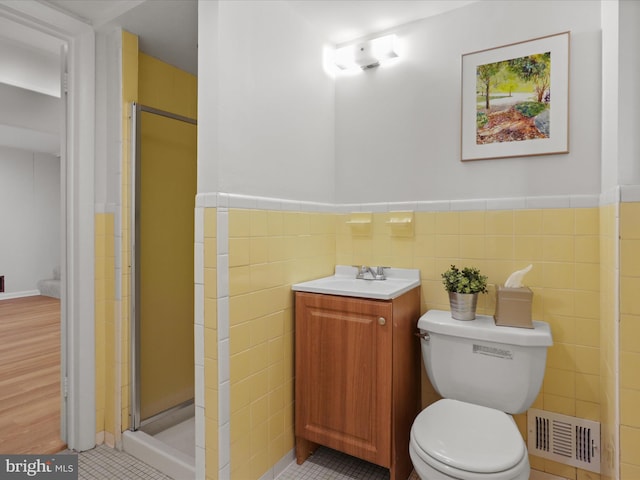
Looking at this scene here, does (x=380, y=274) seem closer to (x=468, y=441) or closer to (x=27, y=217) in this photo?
(x=468, y=441)

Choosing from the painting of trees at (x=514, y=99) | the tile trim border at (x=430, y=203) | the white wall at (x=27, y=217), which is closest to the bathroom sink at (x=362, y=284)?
the tile trim border at (x=430, y=203)

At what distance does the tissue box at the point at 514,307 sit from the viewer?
1523mm

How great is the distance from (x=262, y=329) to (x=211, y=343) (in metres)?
0.27

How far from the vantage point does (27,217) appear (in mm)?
6051

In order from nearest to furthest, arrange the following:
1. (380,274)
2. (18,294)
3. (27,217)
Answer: (380,274) → (18,294) → (27,217)

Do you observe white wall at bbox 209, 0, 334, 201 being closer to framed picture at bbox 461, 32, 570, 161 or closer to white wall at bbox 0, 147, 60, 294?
framed picture at bbox 461, 32, 570, 161

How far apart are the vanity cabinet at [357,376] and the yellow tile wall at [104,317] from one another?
1098 millimetres

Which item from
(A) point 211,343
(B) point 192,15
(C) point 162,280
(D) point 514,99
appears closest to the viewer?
(A) point 211,343

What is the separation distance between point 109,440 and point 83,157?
1593mm

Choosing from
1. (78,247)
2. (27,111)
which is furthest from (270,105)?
(27,111)

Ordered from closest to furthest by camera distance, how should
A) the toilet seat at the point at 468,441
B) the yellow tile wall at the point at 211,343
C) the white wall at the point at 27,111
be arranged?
the toilet seat at the point at 468,441 < the yellow tile wall at the point at 211,343 < the white wall at the point at 27,111

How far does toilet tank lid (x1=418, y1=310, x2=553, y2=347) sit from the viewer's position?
1.43 meters

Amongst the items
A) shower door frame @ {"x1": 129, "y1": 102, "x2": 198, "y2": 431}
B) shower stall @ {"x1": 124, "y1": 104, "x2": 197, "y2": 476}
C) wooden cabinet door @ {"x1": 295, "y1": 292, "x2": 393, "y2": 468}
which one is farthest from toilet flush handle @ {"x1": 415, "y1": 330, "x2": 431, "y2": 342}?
shower door frame @ {"x1": 129, "y1": 102, "x2": 198, "y2": 431}

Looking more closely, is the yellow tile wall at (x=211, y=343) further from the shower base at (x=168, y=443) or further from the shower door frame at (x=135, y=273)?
the shower door frame at (x=135, y=273)
